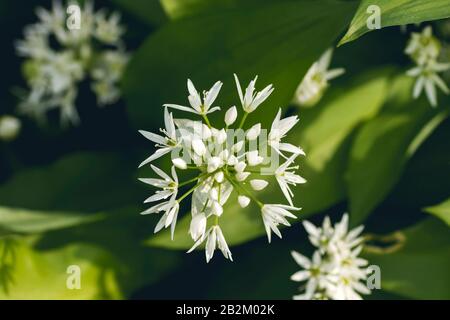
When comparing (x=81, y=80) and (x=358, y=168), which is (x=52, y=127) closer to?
(x=81, y=80)

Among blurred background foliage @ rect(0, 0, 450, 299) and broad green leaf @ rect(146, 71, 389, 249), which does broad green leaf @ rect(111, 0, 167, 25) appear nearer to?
blurred background foliage @ rect(0, 0, 450, 299)

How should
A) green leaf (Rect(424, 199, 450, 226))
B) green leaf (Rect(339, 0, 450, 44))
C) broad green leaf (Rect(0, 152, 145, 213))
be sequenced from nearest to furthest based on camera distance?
green leaf (Rect(339, 0, 450, 44))
green leaf (Rect(424, 199, 450, 226))
broad green leaf (Rect(0, 152, 145, 213))

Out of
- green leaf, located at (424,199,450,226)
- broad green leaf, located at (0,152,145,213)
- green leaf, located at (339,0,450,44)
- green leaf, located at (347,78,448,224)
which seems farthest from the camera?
broad green leaf, located at (0,152,145,213)

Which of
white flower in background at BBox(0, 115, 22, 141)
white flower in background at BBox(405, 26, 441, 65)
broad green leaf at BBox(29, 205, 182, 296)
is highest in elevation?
white flower in background at BBox(0, 115, 22, 141)

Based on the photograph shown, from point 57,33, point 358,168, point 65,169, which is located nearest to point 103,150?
point 65,169

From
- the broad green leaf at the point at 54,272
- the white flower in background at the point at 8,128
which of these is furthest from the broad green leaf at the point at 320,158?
the white flower in background at the point at 8,128

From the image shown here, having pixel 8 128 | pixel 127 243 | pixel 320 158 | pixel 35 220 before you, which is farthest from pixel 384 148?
pixel 8 128

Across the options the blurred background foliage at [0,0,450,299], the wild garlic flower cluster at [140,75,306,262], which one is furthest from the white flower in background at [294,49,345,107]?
the wild garlic flower cluster at [140,75,306,262]

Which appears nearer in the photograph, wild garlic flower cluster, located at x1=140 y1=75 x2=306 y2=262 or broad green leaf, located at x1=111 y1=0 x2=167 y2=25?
wild garlic flower cluster, located at x1=140 y1=75 x2=306 y2=262
